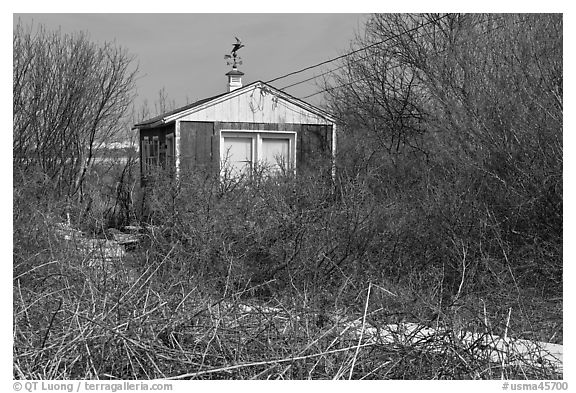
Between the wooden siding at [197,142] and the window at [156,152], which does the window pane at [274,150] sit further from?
the window at [156,152]

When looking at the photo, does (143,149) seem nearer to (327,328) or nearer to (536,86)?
(536,86)

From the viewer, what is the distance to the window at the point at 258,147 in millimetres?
15016

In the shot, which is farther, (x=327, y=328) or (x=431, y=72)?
(x=431, y=72)

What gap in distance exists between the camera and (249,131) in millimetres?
15172

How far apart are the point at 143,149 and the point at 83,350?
42.8 ft

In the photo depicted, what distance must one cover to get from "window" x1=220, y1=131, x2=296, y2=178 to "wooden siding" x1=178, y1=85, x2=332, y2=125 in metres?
0.28

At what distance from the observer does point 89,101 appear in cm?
1559

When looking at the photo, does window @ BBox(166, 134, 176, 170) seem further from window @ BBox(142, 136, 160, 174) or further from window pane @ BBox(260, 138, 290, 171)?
window pane @ BBox(260, 138, 290, 171)

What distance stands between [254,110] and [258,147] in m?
0.75

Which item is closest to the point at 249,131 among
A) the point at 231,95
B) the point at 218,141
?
the point at 218,141

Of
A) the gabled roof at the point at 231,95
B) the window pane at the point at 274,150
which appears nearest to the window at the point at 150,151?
the gabled roof at the point at 231,95

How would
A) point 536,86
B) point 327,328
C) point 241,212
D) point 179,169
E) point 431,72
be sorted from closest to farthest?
point 327,328 < point 241,212 < point 536,86 < point 179,169 < point 431,72

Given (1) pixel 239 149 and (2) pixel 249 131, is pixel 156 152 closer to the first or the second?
(1) pixel 239 149

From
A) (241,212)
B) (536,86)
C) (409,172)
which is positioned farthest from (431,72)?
(241,212)
